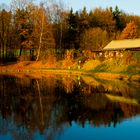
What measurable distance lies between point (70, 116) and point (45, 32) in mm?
55400

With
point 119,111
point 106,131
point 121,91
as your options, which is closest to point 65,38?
point 121,91

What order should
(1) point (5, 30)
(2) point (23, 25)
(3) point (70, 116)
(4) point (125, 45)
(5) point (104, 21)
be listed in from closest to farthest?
(3) point (70, 116), (4) point (125, 45), (2) point (23, 25), (1) point (5, 30), (5) point (104, 21)

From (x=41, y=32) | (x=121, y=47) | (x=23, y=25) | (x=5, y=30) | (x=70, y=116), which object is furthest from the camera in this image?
(x=5, y=30)

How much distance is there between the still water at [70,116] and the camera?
17359 millimetres

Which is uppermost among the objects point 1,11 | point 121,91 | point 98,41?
point 1,11

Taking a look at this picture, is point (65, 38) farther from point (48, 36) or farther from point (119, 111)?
point (119, 111)

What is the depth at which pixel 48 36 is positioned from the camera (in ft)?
253

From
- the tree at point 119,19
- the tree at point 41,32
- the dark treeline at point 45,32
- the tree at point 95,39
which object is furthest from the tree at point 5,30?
the tree at point 119,19

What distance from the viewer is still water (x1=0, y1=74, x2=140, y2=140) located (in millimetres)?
17359

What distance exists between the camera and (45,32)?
7588 centimetres

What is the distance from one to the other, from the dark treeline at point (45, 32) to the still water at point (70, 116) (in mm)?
45286

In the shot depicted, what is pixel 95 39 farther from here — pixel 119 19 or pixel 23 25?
pixel 119 19

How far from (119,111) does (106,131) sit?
18.7ft

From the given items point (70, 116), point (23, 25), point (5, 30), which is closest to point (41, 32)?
point (23, 25)
